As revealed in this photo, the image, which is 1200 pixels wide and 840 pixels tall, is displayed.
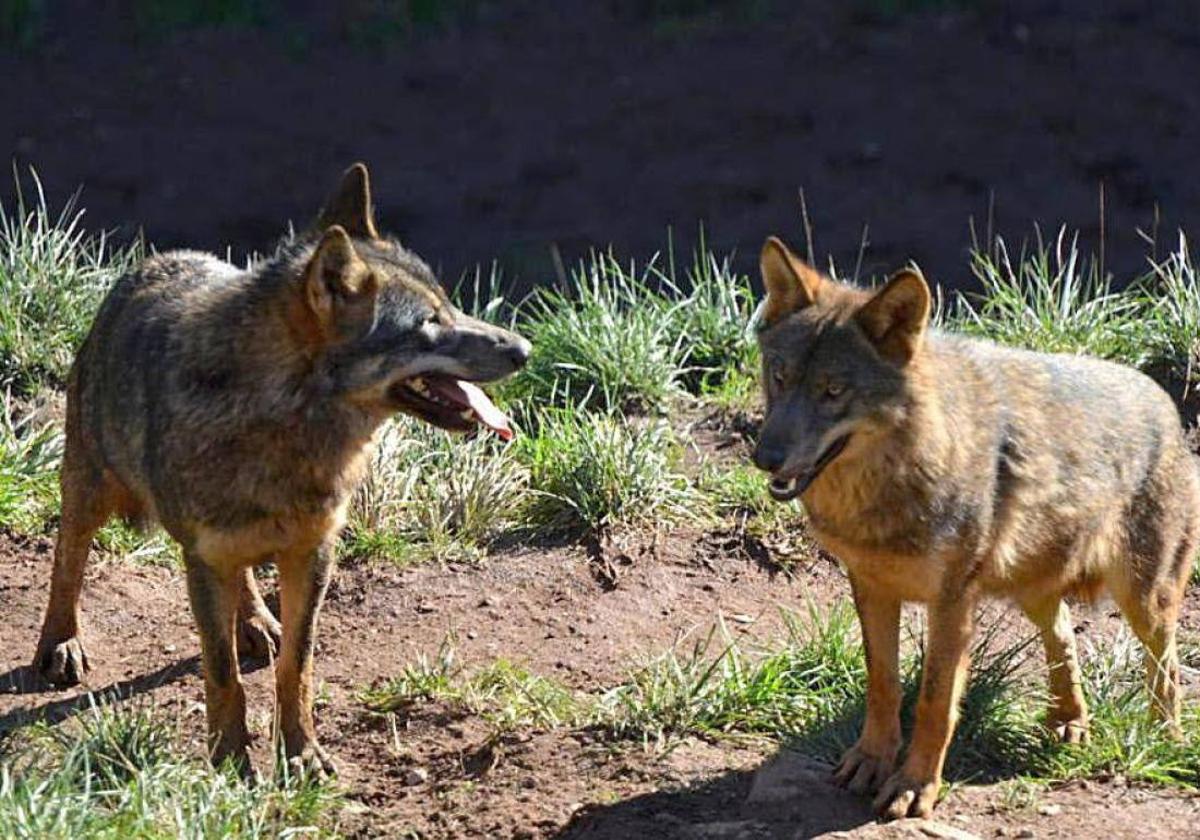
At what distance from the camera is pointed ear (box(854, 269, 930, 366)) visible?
21.3 feet

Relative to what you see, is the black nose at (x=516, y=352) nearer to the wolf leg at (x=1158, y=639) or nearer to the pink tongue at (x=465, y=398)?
the pink tongue at (x=465, y=398)

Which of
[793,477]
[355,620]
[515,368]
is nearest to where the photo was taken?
[793,477]

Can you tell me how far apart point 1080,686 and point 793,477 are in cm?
155

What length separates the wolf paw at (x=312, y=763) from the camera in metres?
6.91

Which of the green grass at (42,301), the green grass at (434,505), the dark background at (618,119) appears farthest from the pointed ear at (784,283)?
the dark background at (618,119)

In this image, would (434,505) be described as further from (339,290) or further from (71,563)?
(339,290)

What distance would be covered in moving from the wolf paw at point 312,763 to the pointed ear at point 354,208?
1743 mm

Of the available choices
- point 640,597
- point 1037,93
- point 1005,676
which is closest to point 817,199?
point 1037,93

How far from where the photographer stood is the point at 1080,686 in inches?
283

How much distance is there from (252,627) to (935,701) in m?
2.70

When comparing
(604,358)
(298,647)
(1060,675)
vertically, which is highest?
(604,358)

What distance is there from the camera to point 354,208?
7.27 metres

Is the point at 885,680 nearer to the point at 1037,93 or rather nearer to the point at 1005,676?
the point at 1005,676

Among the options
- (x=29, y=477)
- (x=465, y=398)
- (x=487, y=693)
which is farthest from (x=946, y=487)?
(x=29, y=477)
